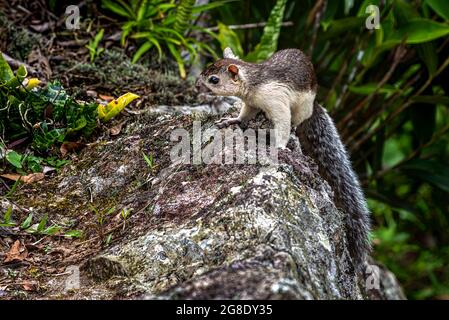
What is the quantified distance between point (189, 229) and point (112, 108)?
1.52 meters

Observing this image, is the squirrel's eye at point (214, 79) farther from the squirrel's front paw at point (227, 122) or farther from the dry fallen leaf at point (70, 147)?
the dry fallen leaf at point (70, 147)

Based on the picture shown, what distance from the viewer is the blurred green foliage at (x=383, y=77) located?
6.03m

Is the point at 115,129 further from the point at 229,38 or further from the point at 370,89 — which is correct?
the point at 370,89

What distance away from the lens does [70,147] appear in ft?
14.2

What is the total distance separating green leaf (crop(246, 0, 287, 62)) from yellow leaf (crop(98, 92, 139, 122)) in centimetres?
170

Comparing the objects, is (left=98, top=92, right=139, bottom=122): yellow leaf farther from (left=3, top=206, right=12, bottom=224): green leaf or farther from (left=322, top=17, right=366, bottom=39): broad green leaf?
(left=322, top=17, right=366, bottom=39): broad green leaf

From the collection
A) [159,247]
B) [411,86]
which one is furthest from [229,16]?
[159,247]

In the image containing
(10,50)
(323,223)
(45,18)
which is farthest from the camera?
(45,18)

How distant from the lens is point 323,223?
11.2ft

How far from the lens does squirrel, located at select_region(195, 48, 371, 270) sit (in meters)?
4.21

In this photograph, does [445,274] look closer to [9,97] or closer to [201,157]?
[201,157]

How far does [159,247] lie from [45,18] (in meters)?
3.37
